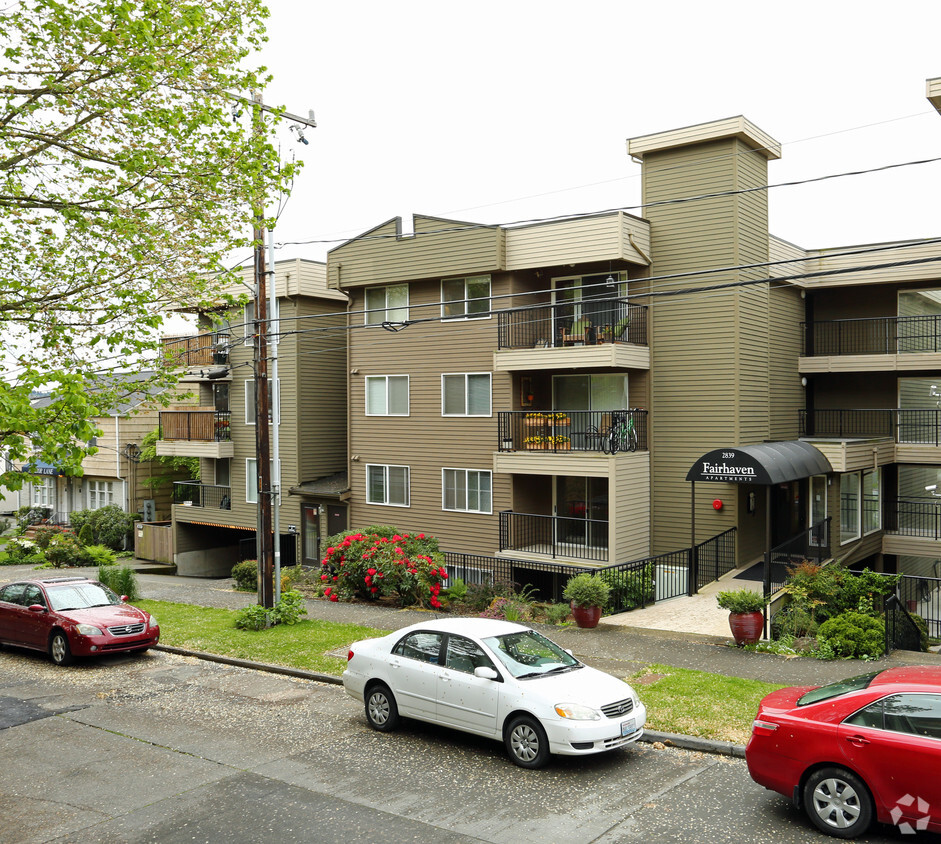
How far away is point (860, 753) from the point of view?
731cm

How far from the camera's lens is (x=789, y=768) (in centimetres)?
772

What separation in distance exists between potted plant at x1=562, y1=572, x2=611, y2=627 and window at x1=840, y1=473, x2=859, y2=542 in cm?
970

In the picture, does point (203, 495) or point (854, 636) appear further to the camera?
point (203, 495)

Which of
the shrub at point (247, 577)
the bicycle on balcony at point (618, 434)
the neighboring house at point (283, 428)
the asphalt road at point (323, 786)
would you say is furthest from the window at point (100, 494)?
the asphalt road at point (323, 786)

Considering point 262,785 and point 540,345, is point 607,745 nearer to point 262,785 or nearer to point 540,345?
point 262,785

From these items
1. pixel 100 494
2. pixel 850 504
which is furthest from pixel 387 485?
pixel 100 494

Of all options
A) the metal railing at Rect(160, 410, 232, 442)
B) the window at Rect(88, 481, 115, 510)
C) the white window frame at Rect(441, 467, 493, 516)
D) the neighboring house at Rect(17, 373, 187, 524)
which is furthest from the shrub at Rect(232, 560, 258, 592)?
the window at Rect(88, 481, 115, 510)

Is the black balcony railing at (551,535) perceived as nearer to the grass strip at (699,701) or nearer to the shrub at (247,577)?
the shrub at (247,577)

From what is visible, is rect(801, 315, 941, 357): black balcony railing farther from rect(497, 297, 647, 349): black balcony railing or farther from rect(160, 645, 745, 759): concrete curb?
rect(160, 645, 745, 759): concrete curb

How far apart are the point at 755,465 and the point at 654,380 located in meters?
5.47

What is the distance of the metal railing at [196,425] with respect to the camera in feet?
104

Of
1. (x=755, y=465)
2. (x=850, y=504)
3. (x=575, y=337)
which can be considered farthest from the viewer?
(x=850, y=504)

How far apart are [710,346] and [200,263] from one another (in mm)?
13563

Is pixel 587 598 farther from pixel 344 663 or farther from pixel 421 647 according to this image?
pixel 421 647
